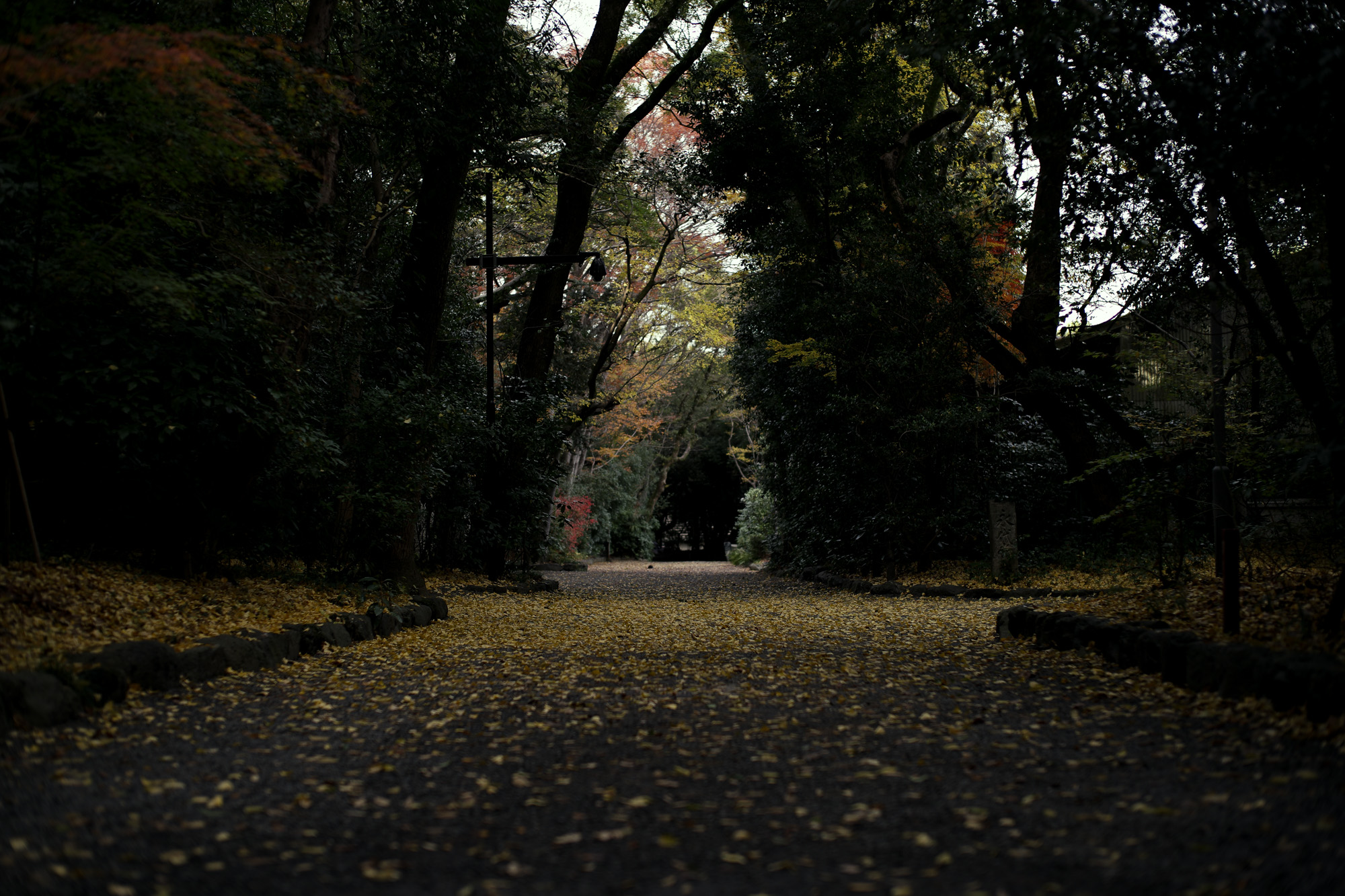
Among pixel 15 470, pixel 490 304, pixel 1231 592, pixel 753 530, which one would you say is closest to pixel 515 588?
pixel 490 304

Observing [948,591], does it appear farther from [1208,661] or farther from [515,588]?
[1208,661]

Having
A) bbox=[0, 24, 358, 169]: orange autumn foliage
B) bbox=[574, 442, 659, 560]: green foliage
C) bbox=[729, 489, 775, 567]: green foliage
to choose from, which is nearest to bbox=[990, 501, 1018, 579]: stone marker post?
bbox=[0, 24, 358, 169]: orange autumn foliage

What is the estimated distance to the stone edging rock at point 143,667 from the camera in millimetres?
3412

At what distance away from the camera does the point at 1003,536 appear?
1030 cm

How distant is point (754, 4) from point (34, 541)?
11.1 metres

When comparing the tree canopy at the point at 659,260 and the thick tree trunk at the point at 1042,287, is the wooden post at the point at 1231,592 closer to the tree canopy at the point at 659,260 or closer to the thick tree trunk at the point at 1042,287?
the tree canopy at the point at 659,260

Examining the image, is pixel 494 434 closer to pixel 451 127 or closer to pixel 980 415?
pixel 451 127

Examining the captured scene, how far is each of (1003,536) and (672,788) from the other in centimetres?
837

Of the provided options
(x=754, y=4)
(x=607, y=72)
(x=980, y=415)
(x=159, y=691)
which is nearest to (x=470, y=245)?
(x=607, y=72)

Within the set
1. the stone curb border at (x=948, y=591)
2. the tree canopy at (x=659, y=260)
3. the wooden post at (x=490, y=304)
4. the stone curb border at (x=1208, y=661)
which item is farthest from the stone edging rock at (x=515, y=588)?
the stone curb border at (x=1208, y=661)

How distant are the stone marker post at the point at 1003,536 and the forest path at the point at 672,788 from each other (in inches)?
207

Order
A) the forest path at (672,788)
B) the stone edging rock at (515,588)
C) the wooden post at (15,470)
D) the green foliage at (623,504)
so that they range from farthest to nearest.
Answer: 1. the green foliage at (623,504)
2. the stone edging rock at (515,588)
3. the wooden post at (15,470)
4. the forest path at (672,788)

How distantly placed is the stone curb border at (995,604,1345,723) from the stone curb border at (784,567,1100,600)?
3.21 meters

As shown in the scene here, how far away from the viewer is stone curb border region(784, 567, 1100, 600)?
29.3ft
